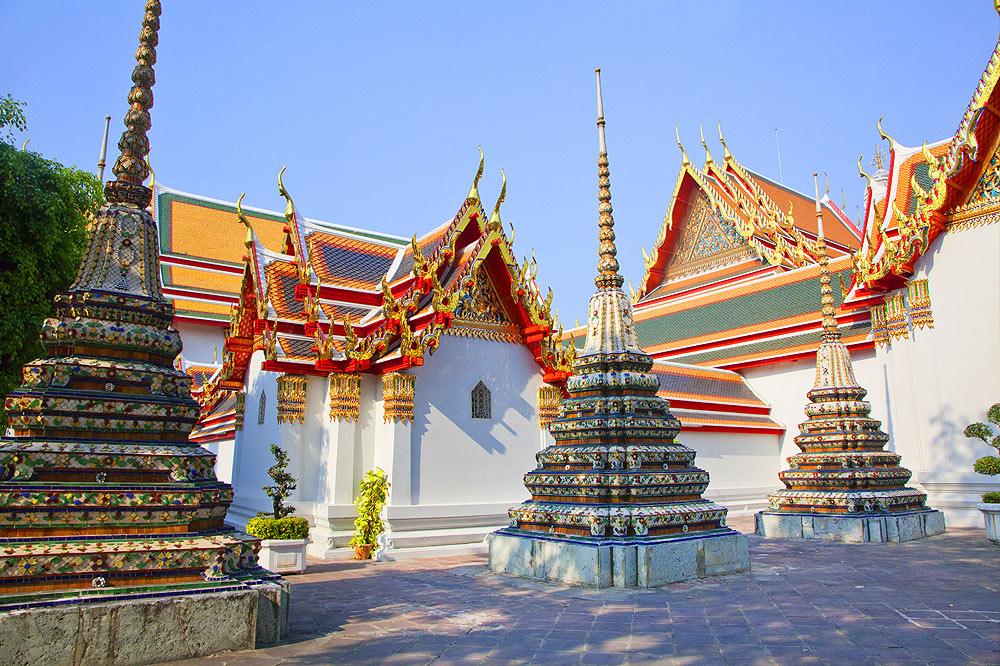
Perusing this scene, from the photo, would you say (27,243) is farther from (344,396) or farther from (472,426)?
(472,426)

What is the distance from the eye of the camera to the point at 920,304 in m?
14.1

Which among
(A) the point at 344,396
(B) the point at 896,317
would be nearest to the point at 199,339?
(A) the point at 344,396

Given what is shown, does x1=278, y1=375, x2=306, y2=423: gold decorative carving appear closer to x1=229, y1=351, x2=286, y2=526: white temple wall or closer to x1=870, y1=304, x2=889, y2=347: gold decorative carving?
x1=229, y1=351, x2=286, y2=526: white temple wall

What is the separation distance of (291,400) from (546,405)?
3895 mm

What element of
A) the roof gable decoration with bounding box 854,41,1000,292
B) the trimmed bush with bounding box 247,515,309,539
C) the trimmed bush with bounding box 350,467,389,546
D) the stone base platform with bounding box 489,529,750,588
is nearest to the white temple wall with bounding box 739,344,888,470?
the roof gable decoration with bounding box 854,41,1000,292

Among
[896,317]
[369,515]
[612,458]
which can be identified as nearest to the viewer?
[612,458]

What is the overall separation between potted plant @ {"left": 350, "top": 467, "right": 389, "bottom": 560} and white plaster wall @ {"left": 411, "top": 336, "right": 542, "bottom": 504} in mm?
503

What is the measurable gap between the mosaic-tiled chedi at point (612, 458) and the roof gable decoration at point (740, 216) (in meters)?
13.8

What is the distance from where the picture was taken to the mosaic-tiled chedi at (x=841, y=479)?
10.5 m

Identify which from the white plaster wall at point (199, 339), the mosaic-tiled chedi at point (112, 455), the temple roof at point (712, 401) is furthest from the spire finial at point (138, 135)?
the white plaster wall at point (199, 339)

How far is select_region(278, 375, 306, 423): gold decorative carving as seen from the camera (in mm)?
10016

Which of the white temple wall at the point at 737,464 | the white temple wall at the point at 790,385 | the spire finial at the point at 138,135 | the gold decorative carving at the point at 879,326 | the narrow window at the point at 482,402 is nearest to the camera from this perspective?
the spire finial at the point at 138,135

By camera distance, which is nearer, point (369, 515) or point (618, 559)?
point (618, 559)

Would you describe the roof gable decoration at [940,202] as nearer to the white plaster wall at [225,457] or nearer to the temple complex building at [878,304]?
the temple complex building at [878,304]
